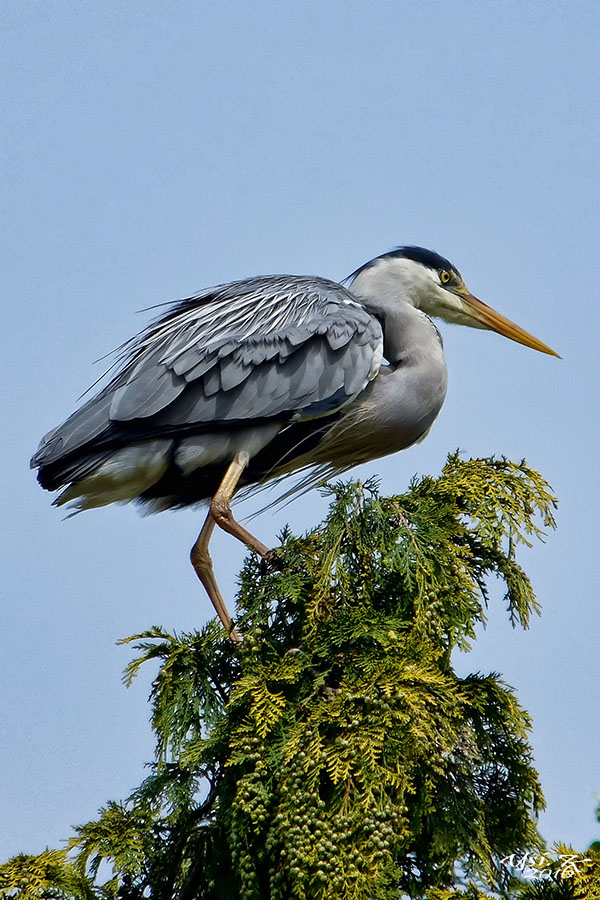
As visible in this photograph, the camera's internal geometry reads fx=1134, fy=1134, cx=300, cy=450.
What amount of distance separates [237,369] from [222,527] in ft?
2.30

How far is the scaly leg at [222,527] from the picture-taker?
15.7 ft

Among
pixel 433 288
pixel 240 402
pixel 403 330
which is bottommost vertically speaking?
pixel 240 402

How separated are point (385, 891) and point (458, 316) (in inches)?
148

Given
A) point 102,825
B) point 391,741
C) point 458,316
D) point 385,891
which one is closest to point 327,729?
point 391,741

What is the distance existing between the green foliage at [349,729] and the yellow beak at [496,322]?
7.91ft

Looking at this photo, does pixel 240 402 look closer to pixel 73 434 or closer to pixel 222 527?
pixel 222 527

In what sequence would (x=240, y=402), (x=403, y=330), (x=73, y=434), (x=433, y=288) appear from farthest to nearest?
(x=433, y=288) < (x=403, y=330) < (x=240, y=402) < (x=73, y=434)

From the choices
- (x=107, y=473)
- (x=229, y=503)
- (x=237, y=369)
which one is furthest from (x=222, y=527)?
(x=237, y=369)

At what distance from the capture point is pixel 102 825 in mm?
3393

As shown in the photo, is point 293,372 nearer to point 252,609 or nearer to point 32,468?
point 32,468

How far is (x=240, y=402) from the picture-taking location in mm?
4945

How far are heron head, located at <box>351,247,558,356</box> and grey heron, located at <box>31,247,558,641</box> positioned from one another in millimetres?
365

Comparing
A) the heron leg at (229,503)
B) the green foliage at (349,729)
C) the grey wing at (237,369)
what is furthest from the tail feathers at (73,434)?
the green foliage at (349,729)

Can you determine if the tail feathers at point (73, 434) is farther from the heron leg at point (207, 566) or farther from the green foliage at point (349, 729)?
the green foliage at point (349, 729)
